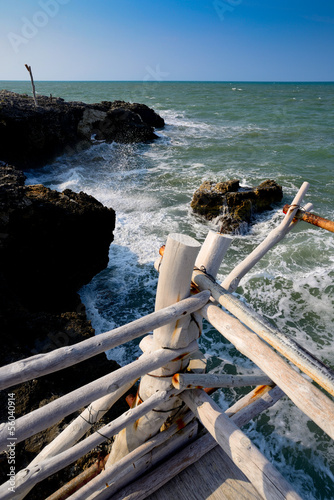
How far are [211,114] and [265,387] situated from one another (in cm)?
3893

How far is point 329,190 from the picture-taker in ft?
43.5

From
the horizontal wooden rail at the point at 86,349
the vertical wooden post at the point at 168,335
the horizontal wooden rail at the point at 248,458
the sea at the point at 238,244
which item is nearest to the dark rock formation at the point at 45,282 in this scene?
the vertical wooden post at the point at 168,335

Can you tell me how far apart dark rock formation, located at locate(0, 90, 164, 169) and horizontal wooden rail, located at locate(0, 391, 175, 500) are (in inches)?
603

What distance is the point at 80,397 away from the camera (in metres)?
1.43

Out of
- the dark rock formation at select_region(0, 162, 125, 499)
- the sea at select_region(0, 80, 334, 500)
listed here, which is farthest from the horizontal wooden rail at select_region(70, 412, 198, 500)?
the sea at select_region(0, 80, 334, 500)

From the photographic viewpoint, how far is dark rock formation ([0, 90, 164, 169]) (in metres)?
14.2

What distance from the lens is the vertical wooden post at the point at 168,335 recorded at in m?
1.73

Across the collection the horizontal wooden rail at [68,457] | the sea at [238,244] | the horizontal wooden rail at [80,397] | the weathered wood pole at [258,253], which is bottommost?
the sea at [238,244]

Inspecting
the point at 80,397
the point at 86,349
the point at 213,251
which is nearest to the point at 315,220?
the point at 213,251

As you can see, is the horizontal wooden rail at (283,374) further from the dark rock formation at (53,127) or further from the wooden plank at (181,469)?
the dark rock formation at (53,127)

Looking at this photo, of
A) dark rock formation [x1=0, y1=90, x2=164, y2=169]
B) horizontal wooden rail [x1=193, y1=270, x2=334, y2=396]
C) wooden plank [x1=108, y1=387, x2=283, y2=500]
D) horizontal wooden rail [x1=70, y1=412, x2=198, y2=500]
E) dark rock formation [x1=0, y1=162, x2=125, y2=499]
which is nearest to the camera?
horizontal wooden rail [x1=193, y1=270, x2=334, y2=396]

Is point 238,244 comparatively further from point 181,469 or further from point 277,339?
point 277,339

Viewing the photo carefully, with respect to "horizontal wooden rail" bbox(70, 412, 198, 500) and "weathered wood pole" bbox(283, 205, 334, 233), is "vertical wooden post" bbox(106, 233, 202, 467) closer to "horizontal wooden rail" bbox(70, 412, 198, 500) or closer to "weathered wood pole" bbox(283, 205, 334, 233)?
"horizontal wooden rail" bbox(70, 412, 198, 500)

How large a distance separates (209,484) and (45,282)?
439 cm
